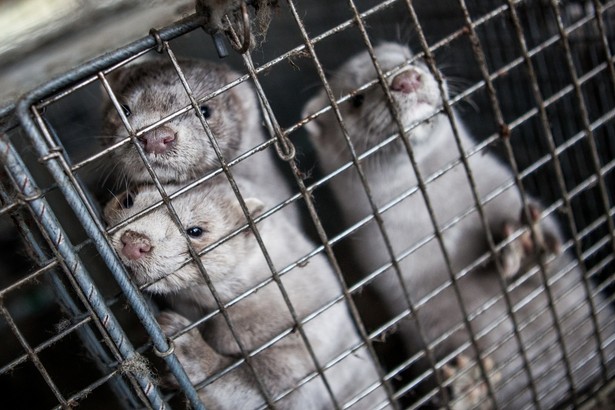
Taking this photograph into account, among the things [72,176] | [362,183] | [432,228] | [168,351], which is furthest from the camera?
[432,228]

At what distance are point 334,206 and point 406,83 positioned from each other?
723 millimetres

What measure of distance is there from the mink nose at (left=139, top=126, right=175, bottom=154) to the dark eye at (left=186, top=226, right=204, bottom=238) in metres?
0.17

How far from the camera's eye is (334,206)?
195cm

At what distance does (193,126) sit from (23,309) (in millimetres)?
1697

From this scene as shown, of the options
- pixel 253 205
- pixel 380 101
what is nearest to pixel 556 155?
pixel 380 101

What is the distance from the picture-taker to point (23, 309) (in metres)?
2.43

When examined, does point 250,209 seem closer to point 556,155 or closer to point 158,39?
point 158,39

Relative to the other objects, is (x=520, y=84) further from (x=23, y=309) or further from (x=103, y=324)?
(x=23, y=309)

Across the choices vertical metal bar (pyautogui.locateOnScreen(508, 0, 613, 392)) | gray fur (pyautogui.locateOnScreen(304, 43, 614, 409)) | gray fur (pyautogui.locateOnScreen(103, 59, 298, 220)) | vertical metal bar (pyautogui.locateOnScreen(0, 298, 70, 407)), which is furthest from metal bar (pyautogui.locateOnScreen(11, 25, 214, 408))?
gray fur (pyautogui.locateOnScreen(304, 43, 614, 409))

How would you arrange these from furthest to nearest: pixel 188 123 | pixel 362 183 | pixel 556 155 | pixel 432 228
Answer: pixel 432 228 < pixel 188 123 < pixel 556 155 < pixel 362 183

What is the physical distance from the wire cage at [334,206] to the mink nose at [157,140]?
0.09 metres

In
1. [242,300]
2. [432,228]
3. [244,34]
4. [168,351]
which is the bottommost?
[432,228]

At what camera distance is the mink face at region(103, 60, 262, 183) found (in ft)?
3.76

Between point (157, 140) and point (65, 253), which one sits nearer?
point (65, 253)
